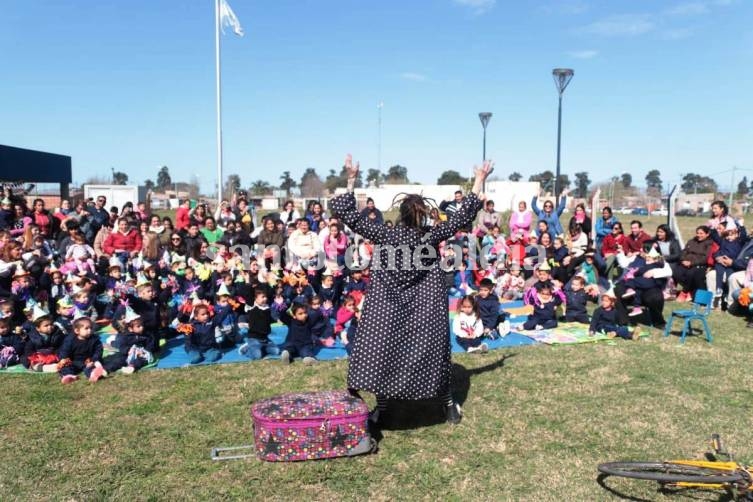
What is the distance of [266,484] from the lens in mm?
3766

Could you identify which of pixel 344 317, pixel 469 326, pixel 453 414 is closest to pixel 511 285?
pixel 469 326

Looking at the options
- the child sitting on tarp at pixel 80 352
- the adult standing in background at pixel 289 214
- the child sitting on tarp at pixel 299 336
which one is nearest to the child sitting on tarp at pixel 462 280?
the adult standing in background at pixel 289 214

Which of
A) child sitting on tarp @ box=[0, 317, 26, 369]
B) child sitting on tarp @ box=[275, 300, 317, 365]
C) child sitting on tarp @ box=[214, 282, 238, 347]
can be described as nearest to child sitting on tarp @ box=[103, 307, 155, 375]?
child sitting on tarp @ box=[214, 282, 238, 347]

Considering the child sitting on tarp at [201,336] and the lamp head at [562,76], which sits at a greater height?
the lamp head at [562,76]

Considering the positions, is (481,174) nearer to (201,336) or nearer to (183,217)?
(201,336)

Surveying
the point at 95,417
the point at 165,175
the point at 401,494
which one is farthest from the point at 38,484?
the point at 165,175

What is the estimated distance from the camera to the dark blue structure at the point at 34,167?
1747 centimetres

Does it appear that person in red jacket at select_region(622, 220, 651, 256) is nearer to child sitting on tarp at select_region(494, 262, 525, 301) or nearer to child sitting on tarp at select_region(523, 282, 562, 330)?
child sitting on tarp at select_region(494, 262, 525, 301)

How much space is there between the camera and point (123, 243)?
9.80 meters

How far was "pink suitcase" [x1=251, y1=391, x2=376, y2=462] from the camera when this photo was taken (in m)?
3.99

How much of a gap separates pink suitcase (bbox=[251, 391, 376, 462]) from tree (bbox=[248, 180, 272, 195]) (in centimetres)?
6050

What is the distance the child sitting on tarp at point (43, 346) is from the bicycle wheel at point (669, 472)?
18.4ft

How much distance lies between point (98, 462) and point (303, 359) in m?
2.81

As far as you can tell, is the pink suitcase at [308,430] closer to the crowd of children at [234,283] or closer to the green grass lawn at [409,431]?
the green grass lawn at [409,431]
